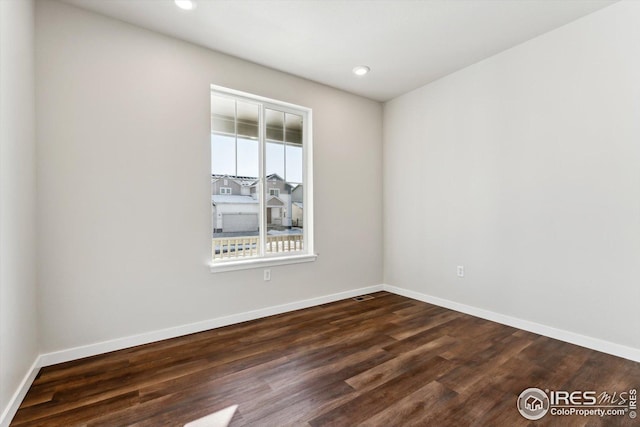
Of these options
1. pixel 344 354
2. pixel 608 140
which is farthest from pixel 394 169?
pixel 344 354

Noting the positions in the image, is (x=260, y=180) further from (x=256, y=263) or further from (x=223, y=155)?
(x=256, y=263)

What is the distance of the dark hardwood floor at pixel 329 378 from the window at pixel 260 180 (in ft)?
2.73

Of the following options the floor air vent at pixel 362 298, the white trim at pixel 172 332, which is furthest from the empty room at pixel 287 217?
the floor air vent at pixel 362 298

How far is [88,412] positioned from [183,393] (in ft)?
1.55

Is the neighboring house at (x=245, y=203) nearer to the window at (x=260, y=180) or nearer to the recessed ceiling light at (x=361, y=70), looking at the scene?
the window at (x=260, y=180)

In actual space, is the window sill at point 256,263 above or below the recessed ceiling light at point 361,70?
below

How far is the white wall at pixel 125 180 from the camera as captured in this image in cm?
218

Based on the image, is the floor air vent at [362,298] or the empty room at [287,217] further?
the floor air vent at [362,298]

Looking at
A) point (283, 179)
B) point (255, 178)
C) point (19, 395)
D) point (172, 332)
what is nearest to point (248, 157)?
point (255, 178)

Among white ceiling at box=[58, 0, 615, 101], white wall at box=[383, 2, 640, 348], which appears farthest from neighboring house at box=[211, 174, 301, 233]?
white wall at box=[383, 2, 640, 348]

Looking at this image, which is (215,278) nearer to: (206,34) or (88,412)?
(88,412)

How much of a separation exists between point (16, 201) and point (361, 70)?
308cm

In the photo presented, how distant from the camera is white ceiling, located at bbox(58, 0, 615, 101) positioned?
2.26 m

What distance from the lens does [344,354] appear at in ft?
7.52
